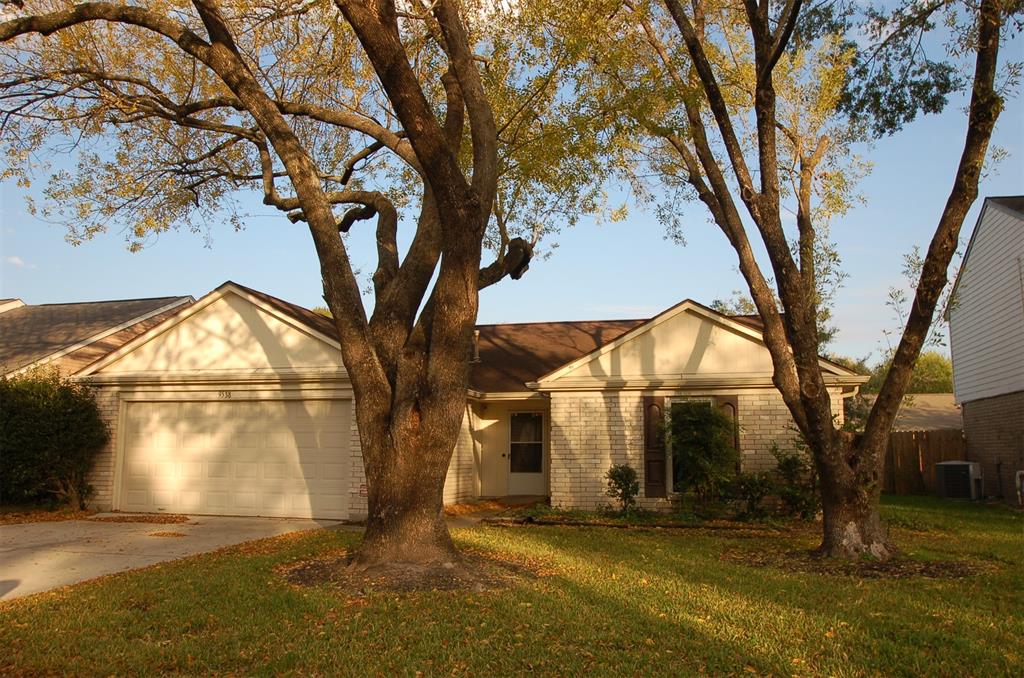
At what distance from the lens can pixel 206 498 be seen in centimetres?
1502

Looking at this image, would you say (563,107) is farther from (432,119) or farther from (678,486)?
(678,486)

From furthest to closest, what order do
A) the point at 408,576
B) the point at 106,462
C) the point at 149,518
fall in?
the point at 106,462 → the point at 149,518 → the point at 408,576

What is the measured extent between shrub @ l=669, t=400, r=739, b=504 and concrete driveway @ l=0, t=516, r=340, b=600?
6447mm

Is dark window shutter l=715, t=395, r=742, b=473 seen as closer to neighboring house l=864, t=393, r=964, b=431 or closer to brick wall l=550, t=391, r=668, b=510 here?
brick wall l=550, t=391, r=668, b=510

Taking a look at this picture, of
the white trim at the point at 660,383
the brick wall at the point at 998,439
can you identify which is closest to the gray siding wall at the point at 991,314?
the brick wall at the point at 998,439

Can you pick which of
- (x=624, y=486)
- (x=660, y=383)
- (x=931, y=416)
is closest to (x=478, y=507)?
(x=624, y=486)

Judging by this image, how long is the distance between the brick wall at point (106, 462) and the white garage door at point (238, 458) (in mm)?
243

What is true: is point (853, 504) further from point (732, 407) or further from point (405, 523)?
point (732, 407)

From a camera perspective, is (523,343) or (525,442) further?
(523,343)

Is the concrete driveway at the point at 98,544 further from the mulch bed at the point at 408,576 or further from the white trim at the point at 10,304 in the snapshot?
the white trim at the point at 10,304

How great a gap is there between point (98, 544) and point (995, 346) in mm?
19706

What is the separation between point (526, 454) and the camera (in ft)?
61.8

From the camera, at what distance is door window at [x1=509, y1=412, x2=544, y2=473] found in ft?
61.6

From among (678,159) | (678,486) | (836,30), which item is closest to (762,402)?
(678,486)
